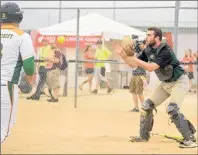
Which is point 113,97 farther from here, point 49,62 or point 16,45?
point 16,45

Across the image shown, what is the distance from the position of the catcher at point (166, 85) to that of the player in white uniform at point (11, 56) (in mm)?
2616

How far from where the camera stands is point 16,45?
5.07 meters

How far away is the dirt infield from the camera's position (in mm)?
7191

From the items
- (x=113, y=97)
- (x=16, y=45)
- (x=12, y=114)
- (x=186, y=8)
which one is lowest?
(x=113, y=97)

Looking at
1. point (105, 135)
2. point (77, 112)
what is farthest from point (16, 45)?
point (77, 112)

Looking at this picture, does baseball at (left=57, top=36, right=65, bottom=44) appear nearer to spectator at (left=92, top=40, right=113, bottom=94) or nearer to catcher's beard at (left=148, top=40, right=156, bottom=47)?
spectator at (left=92, top=40, right=113, bottom=94)

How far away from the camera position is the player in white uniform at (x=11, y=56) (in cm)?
506

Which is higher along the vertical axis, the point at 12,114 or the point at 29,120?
the point at 12,114

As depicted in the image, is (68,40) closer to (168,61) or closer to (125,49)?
(168,61)

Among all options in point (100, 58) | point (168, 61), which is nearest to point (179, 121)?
point (168, 61)

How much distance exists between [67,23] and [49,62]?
12.7 ft

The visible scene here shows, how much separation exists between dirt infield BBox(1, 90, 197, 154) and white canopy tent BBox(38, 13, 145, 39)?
10.7 ft

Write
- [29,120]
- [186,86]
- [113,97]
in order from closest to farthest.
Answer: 1. [186,86]
2. [29,120]
3. [113,97]

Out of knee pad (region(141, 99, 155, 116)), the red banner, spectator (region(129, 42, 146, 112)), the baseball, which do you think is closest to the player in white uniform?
knee pad (region(141, 99, 155, 116))
